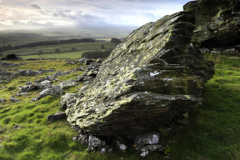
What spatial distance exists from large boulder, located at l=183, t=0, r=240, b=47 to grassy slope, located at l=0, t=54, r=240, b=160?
14307mm

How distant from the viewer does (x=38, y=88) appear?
2244 centimetres

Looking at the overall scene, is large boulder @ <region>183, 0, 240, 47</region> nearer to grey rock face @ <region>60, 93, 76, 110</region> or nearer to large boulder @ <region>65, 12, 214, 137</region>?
large boulder @ <region>65, 12, 214, 137</region>

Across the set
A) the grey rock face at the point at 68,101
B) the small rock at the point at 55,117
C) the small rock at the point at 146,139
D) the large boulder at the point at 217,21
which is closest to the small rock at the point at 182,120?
the small rock at the point at 146,139

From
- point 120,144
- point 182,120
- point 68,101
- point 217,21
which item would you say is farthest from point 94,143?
point 217,21

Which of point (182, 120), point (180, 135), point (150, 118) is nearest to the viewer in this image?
point (150, 118)

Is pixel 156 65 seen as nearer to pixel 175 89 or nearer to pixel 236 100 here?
pixel 175 89

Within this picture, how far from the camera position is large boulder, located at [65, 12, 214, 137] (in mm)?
8109

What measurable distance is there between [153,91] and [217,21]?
25.3 meters

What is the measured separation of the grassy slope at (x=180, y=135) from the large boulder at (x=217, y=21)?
46.9 feet

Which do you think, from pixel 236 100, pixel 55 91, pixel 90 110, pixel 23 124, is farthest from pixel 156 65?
pixel 55 91

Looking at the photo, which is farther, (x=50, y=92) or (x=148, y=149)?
(x=50, y=92)

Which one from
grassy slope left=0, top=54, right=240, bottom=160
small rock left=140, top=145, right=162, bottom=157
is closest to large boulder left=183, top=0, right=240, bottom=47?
grassy slope left=0, top=54, right=240, bottom=160

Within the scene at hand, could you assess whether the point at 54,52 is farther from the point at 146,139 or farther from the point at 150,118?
the point at 150,118

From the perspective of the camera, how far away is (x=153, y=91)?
8383 mm
